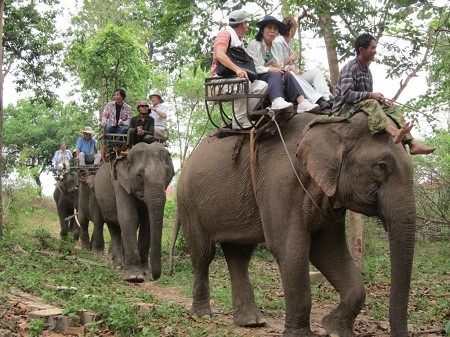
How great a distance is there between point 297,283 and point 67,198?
1402 centimetres

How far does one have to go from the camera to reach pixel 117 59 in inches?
746

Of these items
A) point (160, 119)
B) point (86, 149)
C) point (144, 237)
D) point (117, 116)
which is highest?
point (86, 149)

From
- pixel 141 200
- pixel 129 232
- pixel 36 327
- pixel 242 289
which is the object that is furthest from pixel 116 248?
pixel 36 327

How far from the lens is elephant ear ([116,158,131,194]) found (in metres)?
12.0

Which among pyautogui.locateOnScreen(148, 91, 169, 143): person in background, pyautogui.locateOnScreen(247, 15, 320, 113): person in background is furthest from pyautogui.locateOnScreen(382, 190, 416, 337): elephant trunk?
pyautogui.locateOnScreen(148, 91, 169, 143): person in background

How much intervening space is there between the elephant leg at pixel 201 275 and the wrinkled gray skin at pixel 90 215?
7342 mm

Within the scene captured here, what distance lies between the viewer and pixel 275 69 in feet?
25.2

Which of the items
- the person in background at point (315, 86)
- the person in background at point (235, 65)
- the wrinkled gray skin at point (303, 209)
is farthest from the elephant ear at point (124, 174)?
the person in background at point (315, 86)

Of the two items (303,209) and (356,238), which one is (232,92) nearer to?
(303,209)

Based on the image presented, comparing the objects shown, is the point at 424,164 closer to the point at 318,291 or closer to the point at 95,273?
the point at 318,291

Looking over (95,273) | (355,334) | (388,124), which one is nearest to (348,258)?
(355,334)

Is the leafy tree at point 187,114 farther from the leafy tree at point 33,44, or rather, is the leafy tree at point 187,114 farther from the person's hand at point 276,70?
the person's hand at point 276,70

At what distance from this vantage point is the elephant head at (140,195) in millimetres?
11289

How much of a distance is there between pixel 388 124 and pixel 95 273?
6.05m
